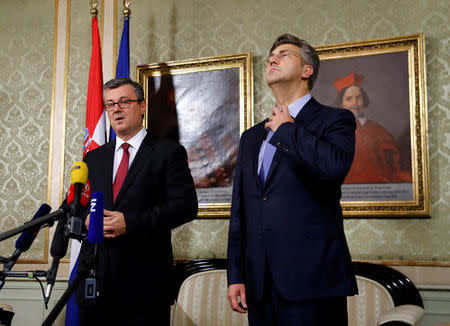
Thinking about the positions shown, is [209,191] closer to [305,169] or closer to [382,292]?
[382,292]

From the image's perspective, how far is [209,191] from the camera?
3387mm

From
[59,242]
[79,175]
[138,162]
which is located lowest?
[59,242]

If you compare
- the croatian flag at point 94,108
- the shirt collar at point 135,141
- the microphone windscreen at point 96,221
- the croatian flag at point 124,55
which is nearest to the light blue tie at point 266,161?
the microphone windscreen at point 96,221

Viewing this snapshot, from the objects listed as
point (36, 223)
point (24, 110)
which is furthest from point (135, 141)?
point (24, 110)

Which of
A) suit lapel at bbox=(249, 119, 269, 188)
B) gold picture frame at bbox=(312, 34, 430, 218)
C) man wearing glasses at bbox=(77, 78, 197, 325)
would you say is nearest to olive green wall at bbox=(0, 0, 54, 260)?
man wearing glasses at bbox=(77, 78, 197, 325)

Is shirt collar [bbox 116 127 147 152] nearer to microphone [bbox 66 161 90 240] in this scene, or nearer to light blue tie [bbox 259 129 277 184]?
light blue tie [bbox 259 129 277 184]

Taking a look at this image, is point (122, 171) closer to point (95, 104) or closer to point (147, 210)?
point (147, 210)

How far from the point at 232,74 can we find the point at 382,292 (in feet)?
5.73

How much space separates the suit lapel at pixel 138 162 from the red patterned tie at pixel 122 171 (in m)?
0.05

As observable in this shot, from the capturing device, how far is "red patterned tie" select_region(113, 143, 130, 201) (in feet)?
7.27

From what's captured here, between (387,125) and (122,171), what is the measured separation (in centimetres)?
171

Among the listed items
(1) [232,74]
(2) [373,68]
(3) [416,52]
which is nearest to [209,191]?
(1) [232,74]

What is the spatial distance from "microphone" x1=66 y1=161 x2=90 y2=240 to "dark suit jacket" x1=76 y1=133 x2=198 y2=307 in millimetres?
723

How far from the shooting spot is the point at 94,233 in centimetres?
122
